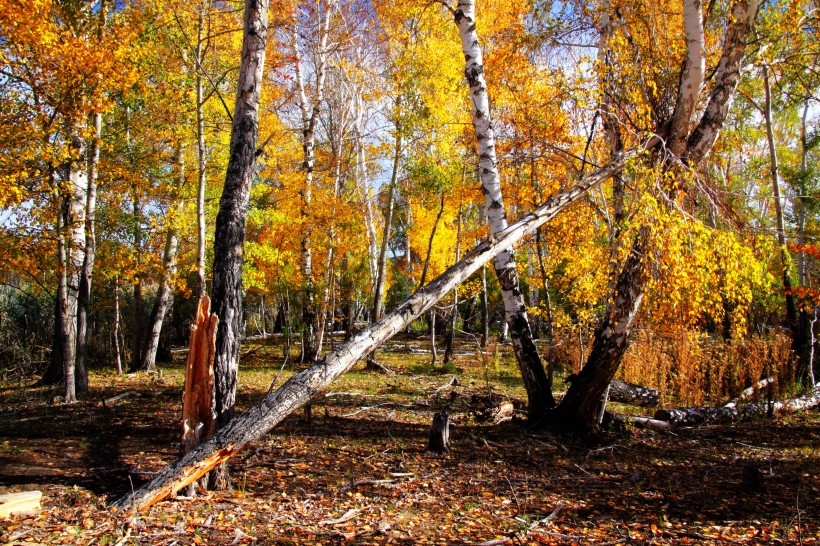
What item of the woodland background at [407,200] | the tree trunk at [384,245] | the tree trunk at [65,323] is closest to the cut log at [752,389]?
the woodland background at [407,200]

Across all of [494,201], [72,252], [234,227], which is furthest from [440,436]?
[72,252]

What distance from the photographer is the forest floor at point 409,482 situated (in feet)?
11.3

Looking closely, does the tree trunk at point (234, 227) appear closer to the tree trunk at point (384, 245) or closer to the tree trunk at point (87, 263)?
the tree trunk at point (87, 263)

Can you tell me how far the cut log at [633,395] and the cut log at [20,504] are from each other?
8096mm

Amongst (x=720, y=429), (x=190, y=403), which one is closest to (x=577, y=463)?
(x=720, y=429)

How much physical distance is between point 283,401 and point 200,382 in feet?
2.02

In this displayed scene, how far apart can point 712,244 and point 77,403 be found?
8474mm

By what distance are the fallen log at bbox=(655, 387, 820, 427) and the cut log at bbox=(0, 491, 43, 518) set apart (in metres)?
6.89

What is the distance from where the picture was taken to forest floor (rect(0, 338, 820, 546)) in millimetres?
3445

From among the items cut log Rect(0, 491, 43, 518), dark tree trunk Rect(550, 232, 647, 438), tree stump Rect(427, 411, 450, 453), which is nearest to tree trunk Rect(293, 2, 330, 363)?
tree stump Rect(427, 411, 450, 453)

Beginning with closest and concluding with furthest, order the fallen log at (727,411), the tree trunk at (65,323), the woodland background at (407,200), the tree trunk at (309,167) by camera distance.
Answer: the woodland background at (407,200) → the fallen log at (727,411) → the tree trunk at (65,323) → the tree trunk at (309,167)

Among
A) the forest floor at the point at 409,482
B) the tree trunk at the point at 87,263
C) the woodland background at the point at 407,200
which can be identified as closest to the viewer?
the forest floor at the point at 409,482

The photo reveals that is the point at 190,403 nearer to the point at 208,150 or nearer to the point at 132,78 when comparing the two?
the point at 132,78

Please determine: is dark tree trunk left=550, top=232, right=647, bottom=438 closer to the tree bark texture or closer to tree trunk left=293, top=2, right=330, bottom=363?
the tree bark texture
